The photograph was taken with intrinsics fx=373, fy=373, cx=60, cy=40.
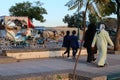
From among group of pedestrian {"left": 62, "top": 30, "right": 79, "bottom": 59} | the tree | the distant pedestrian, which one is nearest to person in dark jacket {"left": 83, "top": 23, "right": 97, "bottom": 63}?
group of pedestrian {"left": 62, "top": 30, "right": 79, "bottom": 59}

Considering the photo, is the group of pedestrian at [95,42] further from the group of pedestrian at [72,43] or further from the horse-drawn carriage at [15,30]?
the horse-drawn carriage at [15,30]

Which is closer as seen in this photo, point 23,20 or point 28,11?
point 23,20

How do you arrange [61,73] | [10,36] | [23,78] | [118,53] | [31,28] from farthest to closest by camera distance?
1. [31,28]
2. [10,36]
3. [118,53]
4. [61,73]
5. [23,78]

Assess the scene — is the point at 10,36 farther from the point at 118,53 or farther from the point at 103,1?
the point at 103,1

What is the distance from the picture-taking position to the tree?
2445 inches

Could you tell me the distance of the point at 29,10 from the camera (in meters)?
63.0

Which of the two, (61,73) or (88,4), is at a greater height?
(88,4)

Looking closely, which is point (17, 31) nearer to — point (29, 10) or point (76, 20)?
point (76, 20)

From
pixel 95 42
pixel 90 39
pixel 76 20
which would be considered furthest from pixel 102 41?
pixel 76 20

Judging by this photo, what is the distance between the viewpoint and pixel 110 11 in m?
22.5

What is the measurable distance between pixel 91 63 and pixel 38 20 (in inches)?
1877

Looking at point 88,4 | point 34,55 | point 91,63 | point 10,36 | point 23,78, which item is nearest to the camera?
point 88,4

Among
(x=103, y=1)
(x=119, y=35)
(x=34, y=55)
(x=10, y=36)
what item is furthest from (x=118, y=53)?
(x=103, y=1)

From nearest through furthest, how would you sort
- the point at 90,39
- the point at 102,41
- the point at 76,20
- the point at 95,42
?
the point at 76,20
the point at 102,41
the point at 95,42
the point at 90,39
